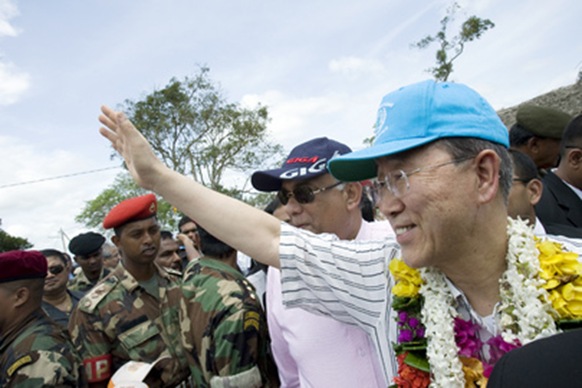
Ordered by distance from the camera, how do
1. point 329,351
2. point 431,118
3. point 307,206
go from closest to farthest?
point 431,118 < point 329,351 < point 307,206

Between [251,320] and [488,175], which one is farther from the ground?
[488,175]

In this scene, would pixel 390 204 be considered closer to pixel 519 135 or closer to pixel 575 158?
pixel 575 158

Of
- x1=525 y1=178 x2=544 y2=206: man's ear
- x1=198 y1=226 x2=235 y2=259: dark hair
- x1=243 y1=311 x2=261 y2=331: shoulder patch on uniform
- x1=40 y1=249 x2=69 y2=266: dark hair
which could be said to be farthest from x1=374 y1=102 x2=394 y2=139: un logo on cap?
x1=40 y1=249 x2=69 y2=266: dark hair

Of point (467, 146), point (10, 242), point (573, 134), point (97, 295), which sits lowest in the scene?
point (10, 242)

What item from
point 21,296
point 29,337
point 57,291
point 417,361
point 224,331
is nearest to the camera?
point 417,361

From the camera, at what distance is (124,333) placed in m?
3.17

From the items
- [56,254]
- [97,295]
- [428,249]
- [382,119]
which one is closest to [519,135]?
[382,119]

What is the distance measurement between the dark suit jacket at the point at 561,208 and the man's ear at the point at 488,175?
2.22m

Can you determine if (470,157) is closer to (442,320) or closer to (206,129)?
(442,320)

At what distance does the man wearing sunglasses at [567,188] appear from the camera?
3.34 meters

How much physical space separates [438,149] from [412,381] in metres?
0.81

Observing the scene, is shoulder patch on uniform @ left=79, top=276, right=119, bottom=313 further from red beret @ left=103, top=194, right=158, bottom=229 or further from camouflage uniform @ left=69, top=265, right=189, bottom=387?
red beret @ left=103, top=194, right=158, bottom=229

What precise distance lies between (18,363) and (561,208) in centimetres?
383

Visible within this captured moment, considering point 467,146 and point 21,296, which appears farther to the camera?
point 21,296
